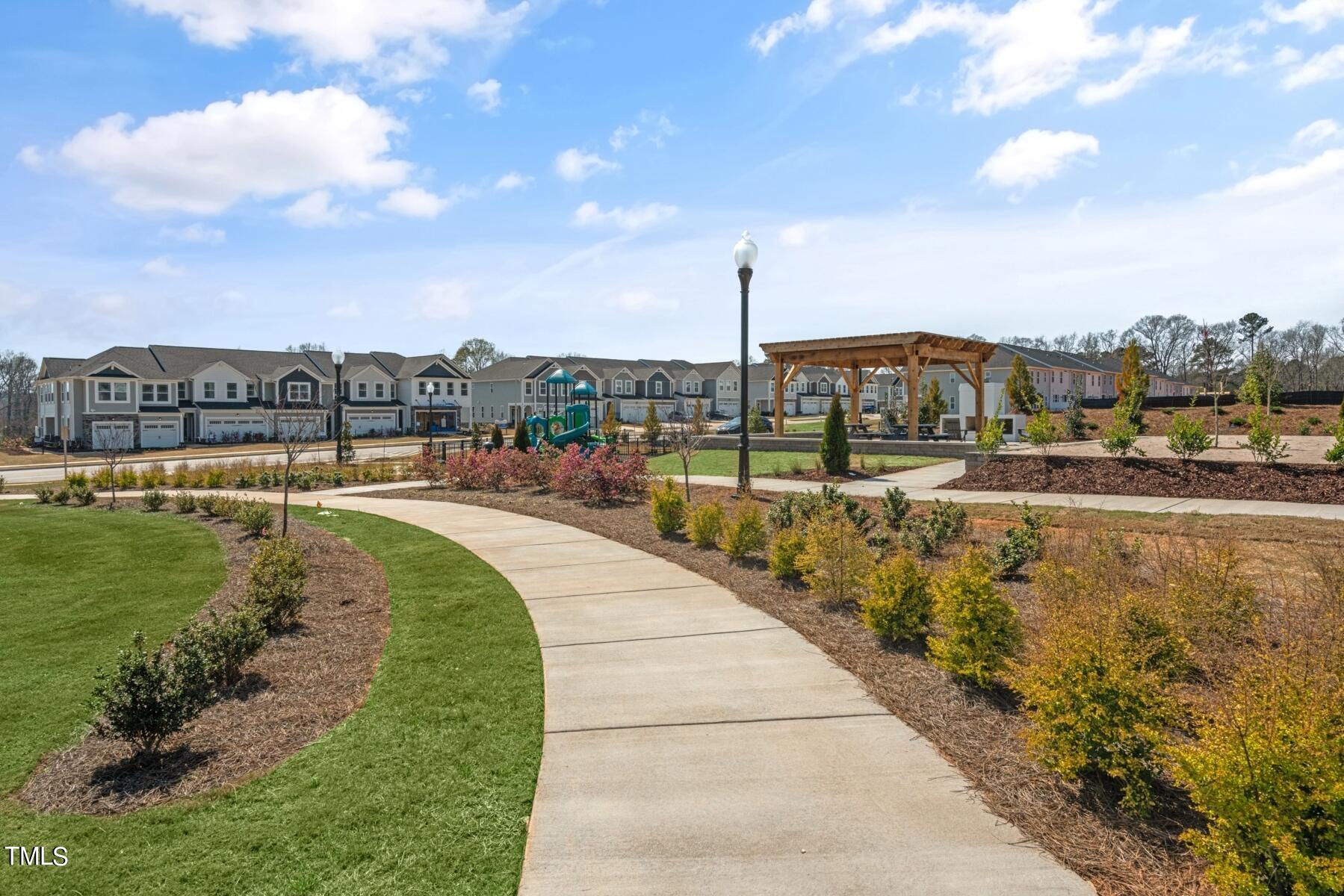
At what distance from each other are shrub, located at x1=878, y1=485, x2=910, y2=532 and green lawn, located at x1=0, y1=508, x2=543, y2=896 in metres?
7.03

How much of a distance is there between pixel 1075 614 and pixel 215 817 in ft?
16.2

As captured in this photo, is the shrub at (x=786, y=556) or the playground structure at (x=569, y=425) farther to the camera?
the playground structure at (x=569, y=425)

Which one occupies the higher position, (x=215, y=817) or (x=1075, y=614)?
(x=1075, y=614)

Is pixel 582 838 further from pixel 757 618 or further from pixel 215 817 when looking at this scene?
pixel 757 618

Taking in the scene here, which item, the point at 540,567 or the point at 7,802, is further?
the point at 540,567

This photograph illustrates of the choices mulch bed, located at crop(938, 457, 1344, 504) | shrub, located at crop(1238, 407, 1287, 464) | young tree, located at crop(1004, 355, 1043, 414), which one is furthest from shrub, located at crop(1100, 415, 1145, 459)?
young tree, located at crop(1004, 355, 1043, 414)

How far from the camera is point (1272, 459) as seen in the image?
14.8 m

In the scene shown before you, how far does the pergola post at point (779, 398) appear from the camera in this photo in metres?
29.6

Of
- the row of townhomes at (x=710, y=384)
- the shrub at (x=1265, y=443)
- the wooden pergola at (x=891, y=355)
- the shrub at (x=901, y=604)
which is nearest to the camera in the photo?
the shrub at (x=901, y=604)

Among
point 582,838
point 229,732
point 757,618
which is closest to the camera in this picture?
point 582,838

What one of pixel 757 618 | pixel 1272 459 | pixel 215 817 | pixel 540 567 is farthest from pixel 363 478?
pixel 1272 459

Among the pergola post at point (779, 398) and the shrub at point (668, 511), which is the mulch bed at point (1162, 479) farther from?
the pergola post at point (779, 398)

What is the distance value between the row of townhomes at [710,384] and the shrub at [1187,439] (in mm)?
30925

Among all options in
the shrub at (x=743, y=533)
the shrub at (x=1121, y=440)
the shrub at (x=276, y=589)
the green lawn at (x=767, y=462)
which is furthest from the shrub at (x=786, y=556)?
the green lawn at (x=767, y=462)
